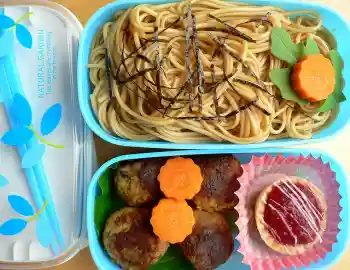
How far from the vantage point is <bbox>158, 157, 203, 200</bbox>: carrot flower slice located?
141cm

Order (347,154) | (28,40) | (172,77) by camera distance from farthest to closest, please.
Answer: (347,154)
(28,40)
(172,77)

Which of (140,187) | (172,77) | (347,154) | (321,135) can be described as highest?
(172,77)

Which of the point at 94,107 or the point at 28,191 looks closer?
the point at 94,107

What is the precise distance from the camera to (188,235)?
1434 mm

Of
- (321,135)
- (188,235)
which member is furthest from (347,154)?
(188,235)

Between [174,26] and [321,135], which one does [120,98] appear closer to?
[174,26]

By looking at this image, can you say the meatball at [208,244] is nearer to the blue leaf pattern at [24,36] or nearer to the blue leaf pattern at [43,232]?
the blue leaf pattern at [43,232]

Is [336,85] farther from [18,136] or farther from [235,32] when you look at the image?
[18,136]

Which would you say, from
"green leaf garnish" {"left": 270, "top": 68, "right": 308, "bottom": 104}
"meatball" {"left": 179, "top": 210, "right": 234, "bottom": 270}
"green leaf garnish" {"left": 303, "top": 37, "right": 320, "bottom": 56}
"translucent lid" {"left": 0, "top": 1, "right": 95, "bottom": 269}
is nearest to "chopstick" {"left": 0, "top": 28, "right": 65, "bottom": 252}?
"translucent lid" {"left": 0, "top": 1, "right": 95, "bottom": 269}

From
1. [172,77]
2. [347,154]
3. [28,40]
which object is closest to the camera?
[172,77]

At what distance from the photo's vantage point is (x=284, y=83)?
1.37 meters

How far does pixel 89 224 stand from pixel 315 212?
2.56 ft

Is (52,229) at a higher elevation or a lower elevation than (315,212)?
lower

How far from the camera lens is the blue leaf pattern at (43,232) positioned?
1.52 meters
